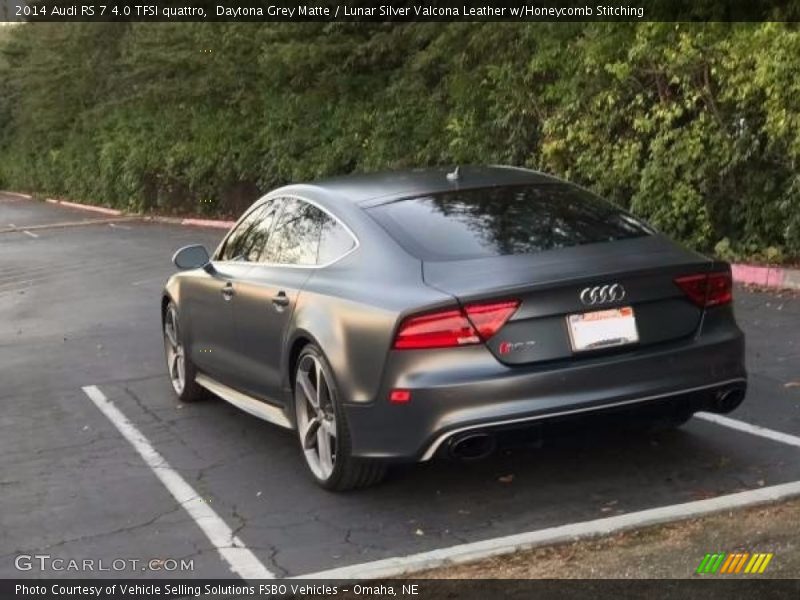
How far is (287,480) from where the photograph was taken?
6.36 m

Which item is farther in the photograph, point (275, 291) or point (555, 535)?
point (275, 291)

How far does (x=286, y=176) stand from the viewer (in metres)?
24.1

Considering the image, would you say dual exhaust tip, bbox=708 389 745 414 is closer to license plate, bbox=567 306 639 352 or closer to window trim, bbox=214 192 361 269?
license plate, bbox=567 306 639 352

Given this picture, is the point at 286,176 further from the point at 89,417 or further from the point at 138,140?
the point at 89,417

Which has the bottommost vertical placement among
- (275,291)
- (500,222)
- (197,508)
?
(197,508)

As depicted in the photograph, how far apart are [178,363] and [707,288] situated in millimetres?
4137

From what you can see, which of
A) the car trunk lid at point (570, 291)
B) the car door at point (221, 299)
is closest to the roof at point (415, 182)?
the car door at point (221, 299)

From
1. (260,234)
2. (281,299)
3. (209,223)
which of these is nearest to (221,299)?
(260,234)

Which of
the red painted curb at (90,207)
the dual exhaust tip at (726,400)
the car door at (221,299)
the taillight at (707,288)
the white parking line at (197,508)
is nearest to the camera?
the white parking line at (197,508)

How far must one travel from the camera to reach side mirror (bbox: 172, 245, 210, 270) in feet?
25.5

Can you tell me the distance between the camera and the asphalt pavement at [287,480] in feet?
17.7

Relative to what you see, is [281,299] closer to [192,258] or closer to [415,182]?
[415,182]

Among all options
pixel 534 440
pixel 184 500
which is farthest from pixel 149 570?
pixel 534 440

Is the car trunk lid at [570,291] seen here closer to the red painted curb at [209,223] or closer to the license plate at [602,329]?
the license plate at [602,329]
